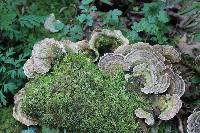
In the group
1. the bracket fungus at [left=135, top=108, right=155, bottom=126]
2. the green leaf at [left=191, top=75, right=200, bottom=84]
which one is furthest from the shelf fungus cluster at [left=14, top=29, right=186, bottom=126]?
the green leaf at [left=191, top=75, right=200, bottom=84]

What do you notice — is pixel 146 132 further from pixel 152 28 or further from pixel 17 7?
pixel 17 7

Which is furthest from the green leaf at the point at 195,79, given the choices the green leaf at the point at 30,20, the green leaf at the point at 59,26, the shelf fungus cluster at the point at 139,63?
the green leaf at the point at 30,20

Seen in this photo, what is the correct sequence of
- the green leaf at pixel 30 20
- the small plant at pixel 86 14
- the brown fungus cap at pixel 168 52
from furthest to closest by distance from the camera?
the small plant at pixel 86 14 < the green leaf at pixel 30 20 < the brown fungus cap at pixel 168 52

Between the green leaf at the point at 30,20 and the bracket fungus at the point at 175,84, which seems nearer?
the bracket fungus at the point at 175,84

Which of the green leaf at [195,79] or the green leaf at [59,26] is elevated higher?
the green leaf at [195,79]

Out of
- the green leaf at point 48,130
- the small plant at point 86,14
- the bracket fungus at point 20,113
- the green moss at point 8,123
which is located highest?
the small plant at point 86,14

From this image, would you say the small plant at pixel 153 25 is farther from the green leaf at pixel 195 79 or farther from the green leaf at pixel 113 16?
the green leaf at pixel 195 79

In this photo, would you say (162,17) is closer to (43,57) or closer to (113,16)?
(113,16)
